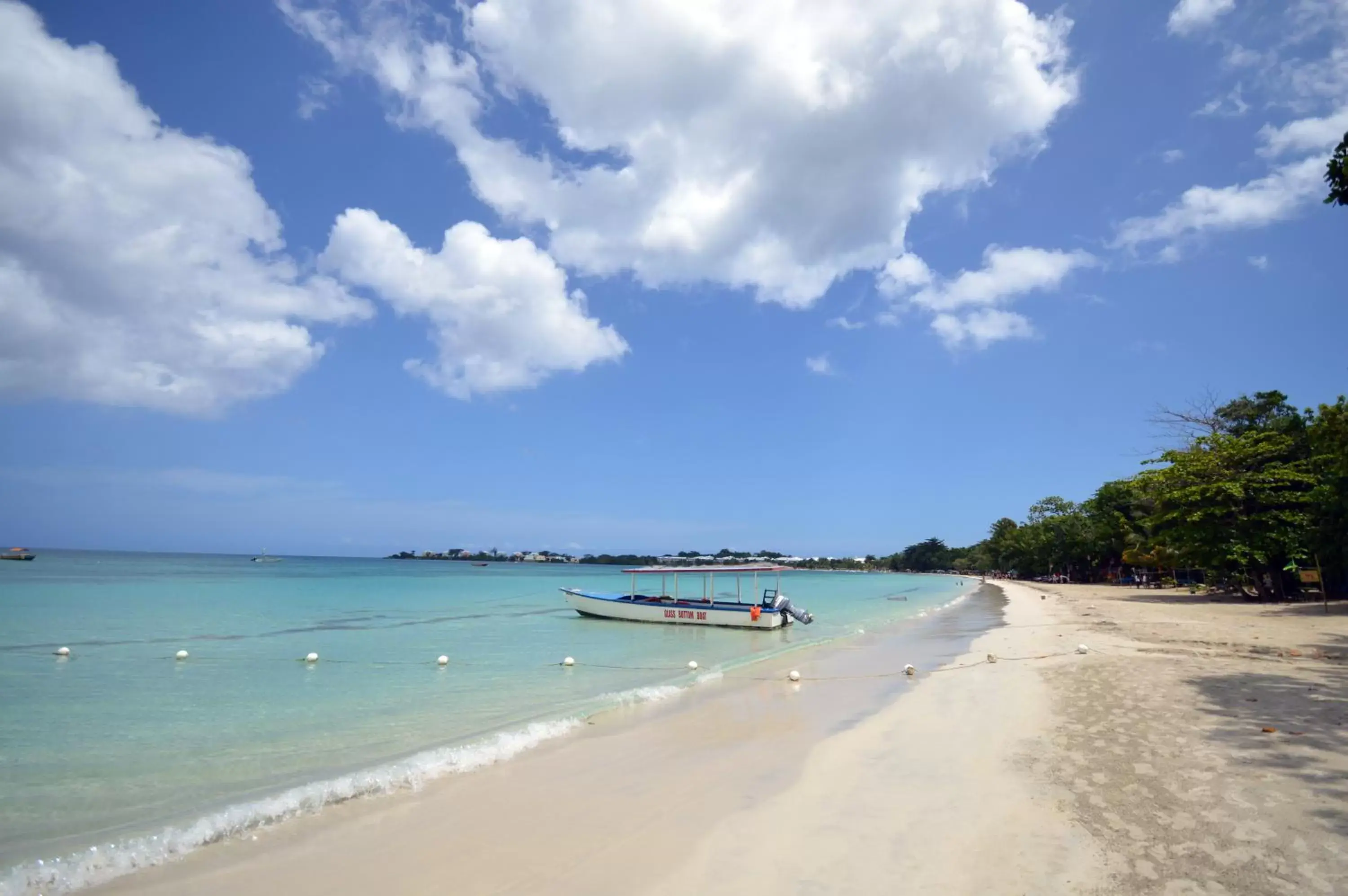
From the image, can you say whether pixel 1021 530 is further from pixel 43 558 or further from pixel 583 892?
pixel 43 558

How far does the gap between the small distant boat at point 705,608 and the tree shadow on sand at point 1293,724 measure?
17168mm

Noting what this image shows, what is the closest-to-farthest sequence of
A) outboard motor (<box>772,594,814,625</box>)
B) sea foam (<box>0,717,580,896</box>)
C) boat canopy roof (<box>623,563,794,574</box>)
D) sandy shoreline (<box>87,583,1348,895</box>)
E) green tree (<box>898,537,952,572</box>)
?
1. sandy shoreline (<box>87,583,1348,895</box>)
2. sea foam (<box>0,717,580,896</box>)
3. boat canopy roof (<box>623,563,794,574</box>)
4. outboard motor (<box>772,594,814,625</box>)
5. green tree (<box>898,537,952,572</box>)

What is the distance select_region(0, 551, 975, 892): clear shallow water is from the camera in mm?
6422

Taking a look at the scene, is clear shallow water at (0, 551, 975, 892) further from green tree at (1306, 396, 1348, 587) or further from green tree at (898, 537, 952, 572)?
green tree at (898, 537, 952, 572)

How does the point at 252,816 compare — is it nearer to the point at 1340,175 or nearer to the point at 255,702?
the point at 255,702

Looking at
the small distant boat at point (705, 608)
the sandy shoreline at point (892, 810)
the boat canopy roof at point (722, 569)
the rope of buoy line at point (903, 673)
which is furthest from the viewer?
the small distant boat at point (705, 608)

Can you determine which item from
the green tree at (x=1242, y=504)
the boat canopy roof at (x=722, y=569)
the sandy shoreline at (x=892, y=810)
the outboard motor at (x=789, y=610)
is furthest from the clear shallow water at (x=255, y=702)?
the green tree at (x=1242, y=504)

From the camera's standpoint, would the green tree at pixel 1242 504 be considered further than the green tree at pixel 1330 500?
Yes

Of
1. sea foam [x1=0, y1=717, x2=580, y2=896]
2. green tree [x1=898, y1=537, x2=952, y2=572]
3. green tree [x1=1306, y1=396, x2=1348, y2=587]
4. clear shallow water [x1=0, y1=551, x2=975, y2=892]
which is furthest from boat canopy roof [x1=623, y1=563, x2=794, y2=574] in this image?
green tree [x1=898, y1=537, x2=952, y2=572]

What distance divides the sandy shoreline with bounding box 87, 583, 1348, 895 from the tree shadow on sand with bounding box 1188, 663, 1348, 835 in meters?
0.03

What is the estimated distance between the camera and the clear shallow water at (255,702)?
6422 millimetres

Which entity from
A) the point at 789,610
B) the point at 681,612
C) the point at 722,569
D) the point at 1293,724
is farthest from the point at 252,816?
the point at 789,610

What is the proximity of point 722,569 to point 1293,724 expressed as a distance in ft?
65.2

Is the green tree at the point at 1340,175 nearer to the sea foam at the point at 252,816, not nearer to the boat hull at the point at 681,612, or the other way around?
the sea foam at the point at 252,816
